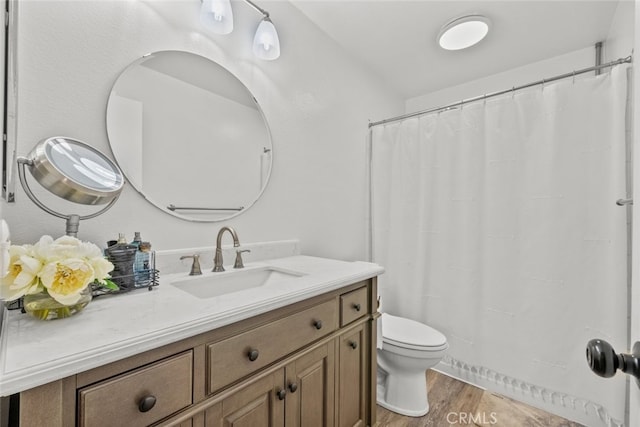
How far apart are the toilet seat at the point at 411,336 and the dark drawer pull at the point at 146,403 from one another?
129 centimetres

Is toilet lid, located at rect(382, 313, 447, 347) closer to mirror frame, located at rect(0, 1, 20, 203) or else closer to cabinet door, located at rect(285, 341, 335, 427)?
cabinet door, located at rect(285, 341, 335, 427)

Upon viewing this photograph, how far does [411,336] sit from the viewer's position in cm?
169

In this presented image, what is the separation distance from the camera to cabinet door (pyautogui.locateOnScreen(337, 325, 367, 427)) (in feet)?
3.88

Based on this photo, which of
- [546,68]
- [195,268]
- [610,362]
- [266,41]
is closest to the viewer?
[610,362]

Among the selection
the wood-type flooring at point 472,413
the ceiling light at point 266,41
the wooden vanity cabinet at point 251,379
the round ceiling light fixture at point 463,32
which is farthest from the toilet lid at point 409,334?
the round ceiling light fixture at point 463,32

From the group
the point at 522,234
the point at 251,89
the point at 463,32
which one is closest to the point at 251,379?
the point at 251,89

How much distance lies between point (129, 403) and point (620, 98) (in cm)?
230

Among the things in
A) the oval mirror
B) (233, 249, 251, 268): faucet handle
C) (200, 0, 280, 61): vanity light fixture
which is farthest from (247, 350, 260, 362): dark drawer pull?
(200, 0, 280, 61): vanity light fixture

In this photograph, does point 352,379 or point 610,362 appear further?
point 352,379

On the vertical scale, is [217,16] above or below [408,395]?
above

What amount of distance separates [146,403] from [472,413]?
1.77 metres

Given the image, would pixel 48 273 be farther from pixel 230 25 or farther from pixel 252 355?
pixel 230 25

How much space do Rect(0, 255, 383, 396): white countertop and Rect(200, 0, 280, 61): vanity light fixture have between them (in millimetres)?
1167

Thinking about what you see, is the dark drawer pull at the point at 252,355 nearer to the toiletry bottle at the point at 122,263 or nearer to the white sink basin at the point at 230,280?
the white sink basin at the point at 230,280
